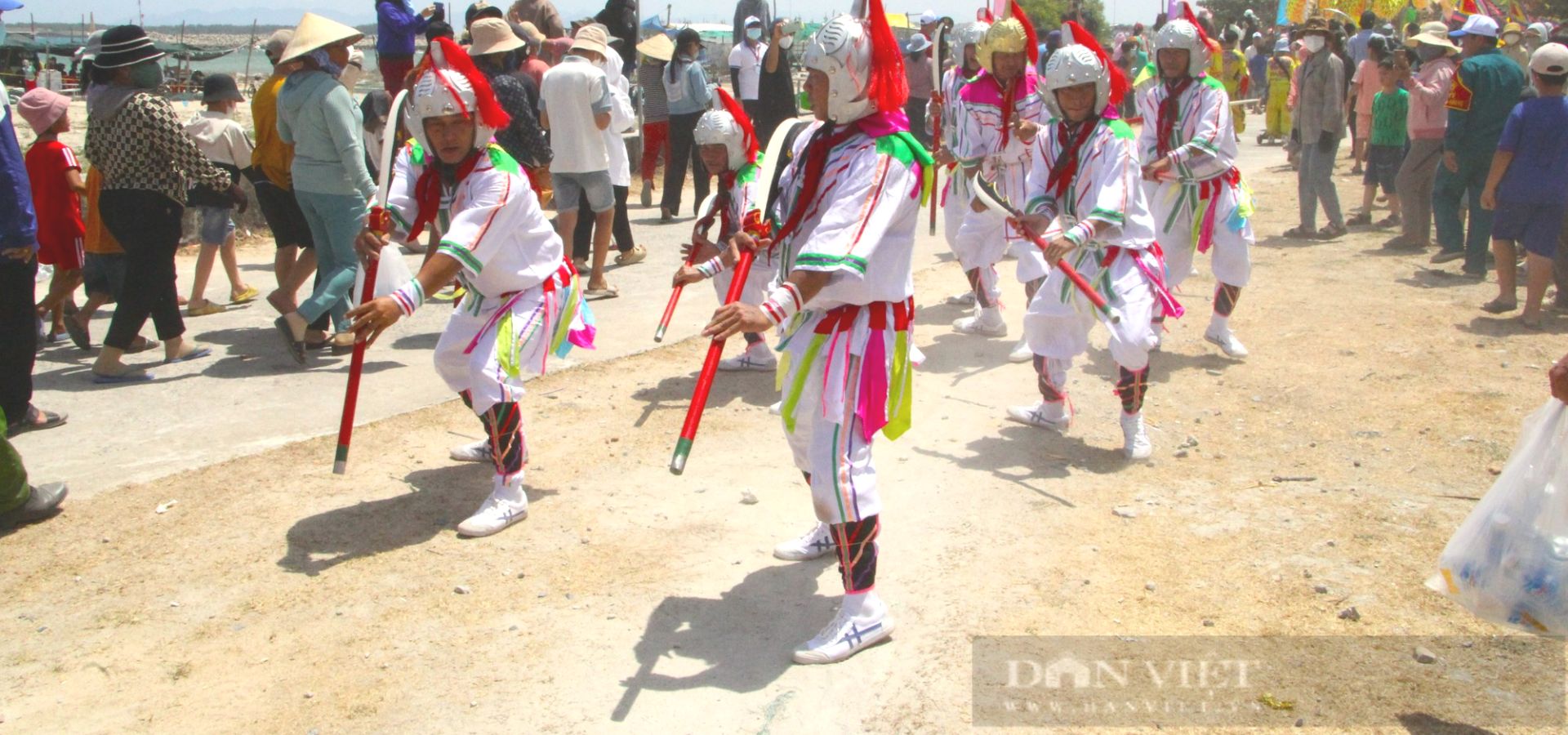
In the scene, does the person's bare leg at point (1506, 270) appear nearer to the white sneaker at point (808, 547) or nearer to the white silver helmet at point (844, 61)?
the white sneaker at point (808, 547)

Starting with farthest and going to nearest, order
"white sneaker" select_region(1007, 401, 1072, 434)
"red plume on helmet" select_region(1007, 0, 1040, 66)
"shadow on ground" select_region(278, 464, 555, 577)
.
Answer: "red plume on helmet" select_region(1007, 0, 1040, 66) < "white sneaker" select_region(1007, 401, 1072, 434) < "shadow on ground" select_region(278, 464, 555, 577)

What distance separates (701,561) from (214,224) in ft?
15.8

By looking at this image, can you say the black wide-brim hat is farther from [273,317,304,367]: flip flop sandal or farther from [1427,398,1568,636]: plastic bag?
[1427,398,1568,636]: plastic bag

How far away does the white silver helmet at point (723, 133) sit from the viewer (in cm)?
598

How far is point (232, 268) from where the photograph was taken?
26.8 ft

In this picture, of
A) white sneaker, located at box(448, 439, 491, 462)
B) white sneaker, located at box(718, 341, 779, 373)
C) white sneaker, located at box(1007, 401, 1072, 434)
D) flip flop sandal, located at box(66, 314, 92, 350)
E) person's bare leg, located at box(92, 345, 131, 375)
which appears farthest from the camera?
flip flop sandal, located at box(66, 314, 92, 350)

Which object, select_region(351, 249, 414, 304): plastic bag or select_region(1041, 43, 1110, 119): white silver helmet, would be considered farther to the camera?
select_region(1041, 43, 1110, 119): white silver helmet

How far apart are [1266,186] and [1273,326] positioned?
23.2 ft

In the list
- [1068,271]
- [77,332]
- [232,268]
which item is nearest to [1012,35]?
[1068,271]

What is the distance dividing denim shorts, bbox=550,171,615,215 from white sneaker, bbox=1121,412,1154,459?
4.24m

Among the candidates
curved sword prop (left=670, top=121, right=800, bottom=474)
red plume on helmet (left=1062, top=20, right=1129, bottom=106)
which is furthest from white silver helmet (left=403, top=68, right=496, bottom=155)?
red plume on helmet (left=1062, top=20, right=1129, bottom=106)

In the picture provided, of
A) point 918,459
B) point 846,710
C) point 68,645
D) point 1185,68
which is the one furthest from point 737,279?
point 1185,68

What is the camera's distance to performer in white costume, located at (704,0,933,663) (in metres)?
3.38

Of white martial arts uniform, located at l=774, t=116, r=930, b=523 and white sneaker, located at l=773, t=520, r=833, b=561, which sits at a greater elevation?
white martial arts uniform, located at l=774, t=116, r=930, b=523
